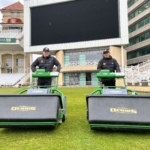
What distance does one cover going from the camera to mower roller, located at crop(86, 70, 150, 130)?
10.1ft

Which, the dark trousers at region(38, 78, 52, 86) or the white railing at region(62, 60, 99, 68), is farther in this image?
the white railing at region(62, 60, 99, 68)

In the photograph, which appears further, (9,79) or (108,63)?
(9,79)

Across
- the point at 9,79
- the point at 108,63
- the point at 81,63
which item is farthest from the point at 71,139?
the point at 9,79

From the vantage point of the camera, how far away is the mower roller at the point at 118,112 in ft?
10.1

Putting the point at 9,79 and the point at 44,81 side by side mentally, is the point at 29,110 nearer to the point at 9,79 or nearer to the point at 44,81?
the point at 44,81

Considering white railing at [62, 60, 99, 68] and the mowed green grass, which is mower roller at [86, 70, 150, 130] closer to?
the mowed green grass

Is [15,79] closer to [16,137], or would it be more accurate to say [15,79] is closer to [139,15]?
[139,15]

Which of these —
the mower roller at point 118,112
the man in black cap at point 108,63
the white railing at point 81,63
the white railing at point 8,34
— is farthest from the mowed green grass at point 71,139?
the white railing at point 8,34

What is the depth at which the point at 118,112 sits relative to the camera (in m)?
3.14

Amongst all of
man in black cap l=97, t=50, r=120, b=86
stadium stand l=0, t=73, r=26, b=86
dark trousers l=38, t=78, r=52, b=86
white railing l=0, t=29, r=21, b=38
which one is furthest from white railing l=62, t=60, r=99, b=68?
dark trousers l=38, t=78, r=52, b=86

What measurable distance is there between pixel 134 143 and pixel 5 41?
39.1m

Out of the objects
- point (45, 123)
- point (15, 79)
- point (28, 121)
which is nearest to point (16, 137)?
point (28, 121)

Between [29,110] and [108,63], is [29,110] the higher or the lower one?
the lower one

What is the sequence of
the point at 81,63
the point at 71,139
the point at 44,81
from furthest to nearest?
the point at 81,63 < the point at 44,81 < the point at 71,139
